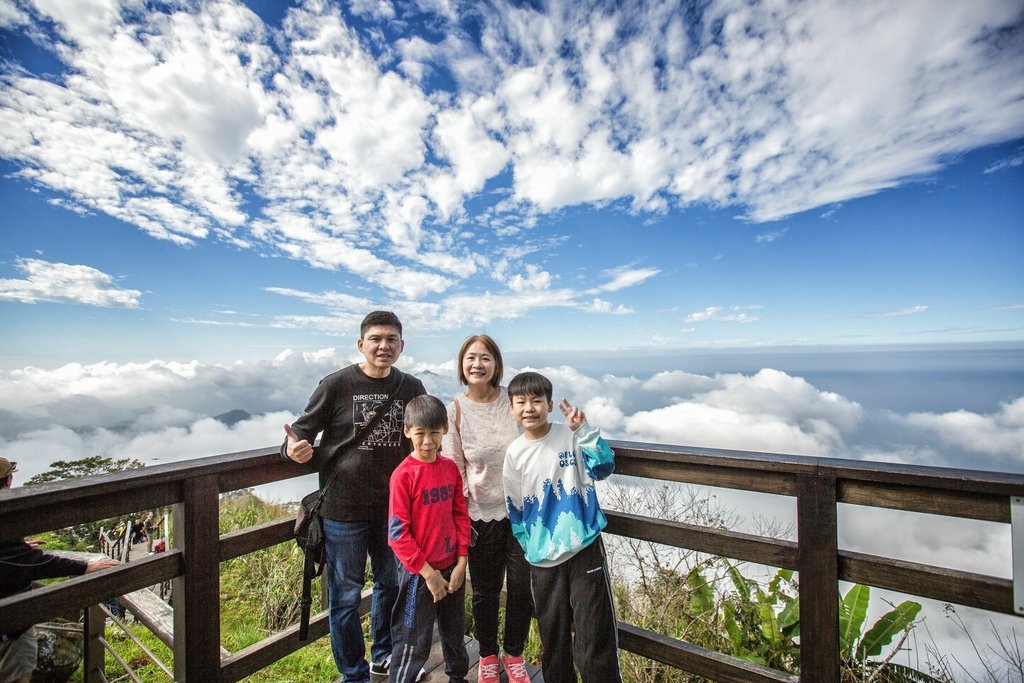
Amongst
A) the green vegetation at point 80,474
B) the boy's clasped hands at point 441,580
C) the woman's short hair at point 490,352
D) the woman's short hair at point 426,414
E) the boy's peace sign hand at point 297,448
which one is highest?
the woman's short hair at point 490,352

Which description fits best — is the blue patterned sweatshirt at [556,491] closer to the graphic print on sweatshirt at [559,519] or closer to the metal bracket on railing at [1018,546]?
the graphic print on sweatshirt at [559,519]

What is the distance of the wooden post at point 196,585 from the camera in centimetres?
213

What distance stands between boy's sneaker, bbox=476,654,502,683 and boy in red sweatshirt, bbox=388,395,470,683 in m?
0.37

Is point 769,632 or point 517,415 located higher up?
point 517,415

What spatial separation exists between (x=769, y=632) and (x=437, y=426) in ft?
10.6

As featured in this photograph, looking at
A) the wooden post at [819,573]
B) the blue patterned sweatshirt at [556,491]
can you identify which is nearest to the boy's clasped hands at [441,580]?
the blue patterned sweatshirt at [556,491]

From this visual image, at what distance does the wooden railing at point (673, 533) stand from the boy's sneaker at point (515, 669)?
0.56 m

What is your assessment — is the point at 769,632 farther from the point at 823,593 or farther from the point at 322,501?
the point at 322,501

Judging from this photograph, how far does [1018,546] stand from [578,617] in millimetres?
1586

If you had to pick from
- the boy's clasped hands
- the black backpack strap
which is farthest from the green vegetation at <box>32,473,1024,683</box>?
the boy's clasped hands

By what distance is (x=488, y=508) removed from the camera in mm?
2453

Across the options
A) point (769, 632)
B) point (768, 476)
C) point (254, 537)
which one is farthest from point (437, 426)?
point (769, 632)

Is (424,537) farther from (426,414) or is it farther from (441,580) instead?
(426,414)

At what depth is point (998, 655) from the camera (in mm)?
3365
